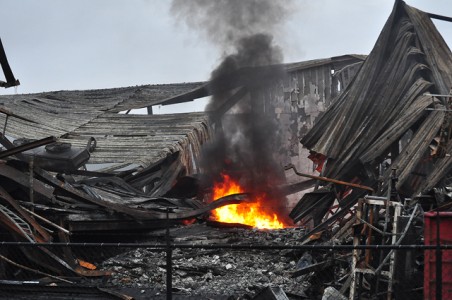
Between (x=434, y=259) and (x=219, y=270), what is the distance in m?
5.16

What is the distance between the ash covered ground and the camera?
11.1 m

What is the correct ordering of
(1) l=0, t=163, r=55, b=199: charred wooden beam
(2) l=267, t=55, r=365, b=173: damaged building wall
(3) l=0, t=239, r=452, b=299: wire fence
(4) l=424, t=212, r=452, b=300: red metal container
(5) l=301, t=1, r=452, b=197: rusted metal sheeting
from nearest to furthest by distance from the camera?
(4) l=424, t=212, r=452, b=300: red metal container < (3) l=0, t=239, r=452, b=299: wire fence < (1) l=0, t=163, r=55, b=199: charred wooden beam < (5) l=301, t=1, r=452, b=197: rusted metal sheeting < (2) l=267, t=55, r=365, b=173: damaged building wall

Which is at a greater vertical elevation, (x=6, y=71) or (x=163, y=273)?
(x=6, y=71)

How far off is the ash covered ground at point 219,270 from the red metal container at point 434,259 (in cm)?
265

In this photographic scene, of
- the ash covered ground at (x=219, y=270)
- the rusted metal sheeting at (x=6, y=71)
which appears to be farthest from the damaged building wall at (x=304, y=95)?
the rusted metal sheeting at (x=6, y=71)

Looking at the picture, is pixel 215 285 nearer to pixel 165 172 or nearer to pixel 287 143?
pixel 165 172

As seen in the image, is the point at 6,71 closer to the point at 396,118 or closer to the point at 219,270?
the point at 219,270

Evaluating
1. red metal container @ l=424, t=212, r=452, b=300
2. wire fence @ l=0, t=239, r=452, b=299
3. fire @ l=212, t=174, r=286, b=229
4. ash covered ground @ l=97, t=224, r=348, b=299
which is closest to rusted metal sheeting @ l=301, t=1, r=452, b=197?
ash covered ground @ l=97, t=224, r=348, b=299

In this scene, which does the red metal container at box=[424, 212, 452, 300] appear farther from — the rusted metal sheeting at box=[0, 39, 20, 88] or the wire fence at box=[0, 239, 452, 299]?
the rusted metal sheeting at box=[0, 39, 20, 88]

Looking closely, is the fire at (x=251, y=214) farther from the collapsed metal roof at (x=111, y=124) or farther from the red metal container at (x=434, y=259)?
the red metal container at (x=434, y=259)

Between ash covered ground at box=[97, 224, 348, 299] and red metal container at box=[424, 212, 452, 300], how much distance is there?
2655 mm

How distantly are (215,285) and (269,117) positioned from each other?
14303mm

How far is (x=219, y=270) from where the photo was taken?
40.8 ft

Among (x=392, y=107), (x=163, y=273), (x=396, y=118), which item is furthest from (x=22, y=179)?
(x=392, y=107)
